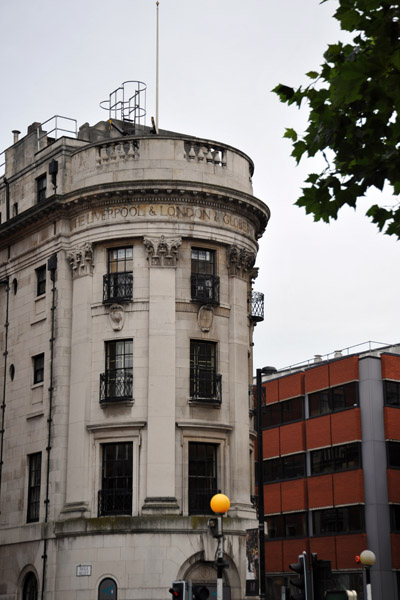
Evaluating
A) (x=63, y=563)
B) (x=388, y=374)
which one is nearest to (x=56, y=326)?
(x=63, y=563)

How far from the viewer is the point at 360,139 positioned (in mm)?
12875

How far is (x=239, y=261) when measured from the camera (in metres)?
44.2

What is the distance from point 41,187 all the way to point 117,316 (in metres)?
8.76

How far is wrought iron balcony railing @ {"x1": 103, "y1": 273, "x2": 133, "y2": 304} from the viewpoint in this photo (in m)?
42.4

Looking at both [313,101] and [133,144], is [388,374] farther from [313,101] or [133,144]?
[313,101]

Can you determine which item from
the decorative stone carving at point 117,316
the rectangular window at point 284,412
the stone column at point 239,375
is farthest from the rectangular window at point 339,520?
the decorative stone carving at point 117,316

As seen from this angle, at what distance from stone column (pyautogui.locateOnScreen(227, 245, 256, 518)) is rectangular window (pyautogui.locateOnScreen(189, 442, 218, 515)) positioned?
2.69ft

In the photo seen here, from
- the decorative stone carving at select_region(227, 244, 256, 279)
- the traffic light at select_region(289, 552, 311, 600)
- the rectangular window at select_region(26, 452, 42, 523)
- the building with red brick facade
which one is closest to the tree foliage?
the traffic light at select_region(289, 552, 311, 600)

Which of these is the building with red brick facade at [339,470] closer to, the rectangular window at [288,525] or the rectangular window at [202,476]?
the rectangular window at [288,525]

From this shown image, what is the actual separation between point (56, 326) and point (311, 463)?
2835 centimetres

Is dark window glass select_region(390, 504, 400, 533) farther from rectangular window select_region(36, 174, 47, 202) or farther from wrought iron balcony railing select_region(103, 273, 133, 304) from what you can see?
rectangular window select_region(36, 174, 47, 202)

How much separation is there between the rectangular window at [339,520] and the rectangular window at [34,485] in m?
25.0

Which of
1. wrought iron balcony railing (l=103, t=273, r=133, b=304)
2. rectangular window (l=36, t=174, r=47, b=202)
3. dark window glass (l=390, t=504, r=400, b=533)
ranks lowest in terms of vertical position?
dark window glass (l=390, t=504, r=400, b=533)

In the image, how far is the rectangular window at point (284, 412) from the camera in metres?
68.8
